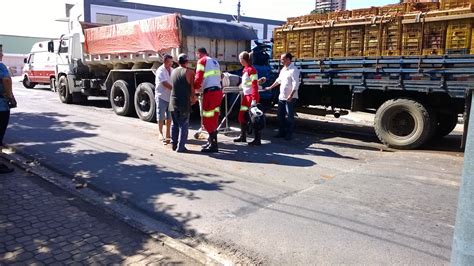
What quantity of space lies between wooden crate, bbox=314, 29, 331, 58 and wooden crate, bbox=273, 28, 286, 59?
91 cm

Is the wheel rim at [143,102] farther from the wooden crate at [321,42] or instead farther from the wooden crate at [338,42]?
the wooden crate at [338,42]

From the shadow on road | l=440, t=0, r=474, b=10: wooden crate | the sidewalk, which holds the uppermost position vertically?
l=440, t=0, r=474, b=10: wooden crate

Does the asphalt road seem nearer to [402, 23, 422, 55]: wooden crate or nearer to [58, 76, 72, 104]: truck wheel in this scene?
[402, 23, 422, 55]: wooden crate

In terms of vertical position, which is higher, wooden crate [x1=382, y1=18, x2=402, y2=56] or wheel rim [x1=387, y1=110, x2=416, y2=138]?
wooden crate [x1=382, y1=18, x2=402, y2=56]

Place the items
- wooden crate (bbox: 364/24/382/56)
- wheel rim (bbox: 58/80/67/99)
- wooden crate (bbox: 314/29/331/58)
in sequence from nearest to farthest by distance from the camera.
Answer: wooden crate (bbox: 364/24/382/56), wooden crate (bbox: 314/29/331/58), wheel rim (bbox: 58/80/67/99)

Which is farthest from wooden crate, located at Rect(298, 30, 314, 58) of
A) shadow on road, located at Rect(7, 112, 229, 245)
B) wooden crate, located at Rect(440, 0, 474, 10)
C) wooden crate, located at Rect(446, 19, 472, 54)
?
shadow on road, located at Rect(7, 112, 229, 245)

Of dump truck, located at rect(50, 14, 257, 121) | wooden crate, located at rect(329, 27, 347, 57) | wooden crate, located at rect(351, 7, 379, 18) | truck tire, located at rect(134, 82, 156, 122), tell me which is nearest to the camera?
wooden crate, located at rect(351, 7, 379, 18)

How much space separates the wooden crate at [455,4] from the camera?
7032 mm

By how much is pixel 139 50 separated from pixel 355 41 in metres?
5.47

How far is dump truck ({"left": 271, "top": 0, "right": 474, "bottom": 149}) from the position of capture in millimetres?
7145

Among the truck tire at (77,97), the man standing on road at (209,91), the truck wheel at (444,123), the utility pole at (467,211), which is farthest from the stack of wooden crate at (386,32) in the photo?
the truck tire at (77,97)

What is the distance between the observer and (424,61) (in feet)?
24.2

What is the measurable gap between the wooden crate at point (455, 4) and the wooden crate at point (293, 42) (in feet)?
9.96

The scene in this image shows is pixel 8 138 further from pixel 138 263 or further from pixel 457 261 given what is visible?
pixel 457 261
